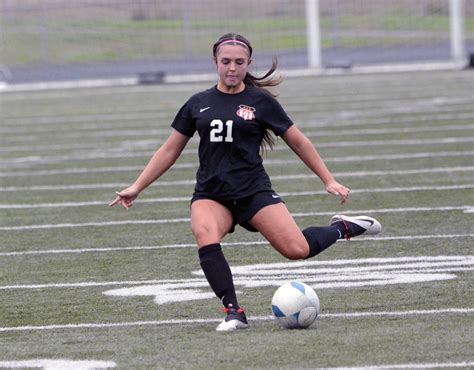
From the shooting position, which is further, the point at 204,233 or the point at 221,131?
the point at 221,131

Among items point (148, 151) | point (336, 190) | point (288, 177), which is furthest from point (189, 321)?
point (148, 151)

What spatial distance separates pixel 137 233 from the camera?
10391 millimetres

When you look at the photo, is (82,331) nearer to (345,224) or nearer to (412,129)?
(345,224)

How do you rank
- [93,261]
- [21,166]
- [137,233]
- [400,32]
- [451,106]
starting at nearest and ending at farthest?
[93,261] < [137,233] < [21,166] < [451,106] < [400,32]

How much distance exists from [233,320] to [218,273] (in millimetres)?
284

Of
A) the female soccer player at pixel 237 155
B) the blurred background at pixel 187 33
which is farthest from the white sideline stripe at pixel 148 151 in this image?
the blurred background at pixel 187 33

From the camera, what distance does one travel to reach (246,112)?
706 cm

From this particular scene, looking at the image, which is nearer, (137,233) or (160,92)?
(137,233)

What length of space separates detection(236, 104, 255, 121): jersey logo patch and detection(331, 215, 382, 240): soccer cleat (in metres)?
0.99

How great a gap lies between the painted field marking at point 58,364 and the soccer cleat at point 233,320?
88 centimetres

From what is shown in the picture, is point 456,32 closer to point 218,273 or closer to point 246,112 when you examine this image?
point 246,112

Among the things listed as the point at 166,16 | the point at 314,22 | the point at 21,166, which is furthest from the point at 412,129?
the point at 166,16

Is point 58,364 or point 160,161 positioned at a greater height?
point 160,161

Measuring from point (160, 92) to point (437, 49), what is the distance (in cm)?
1011
